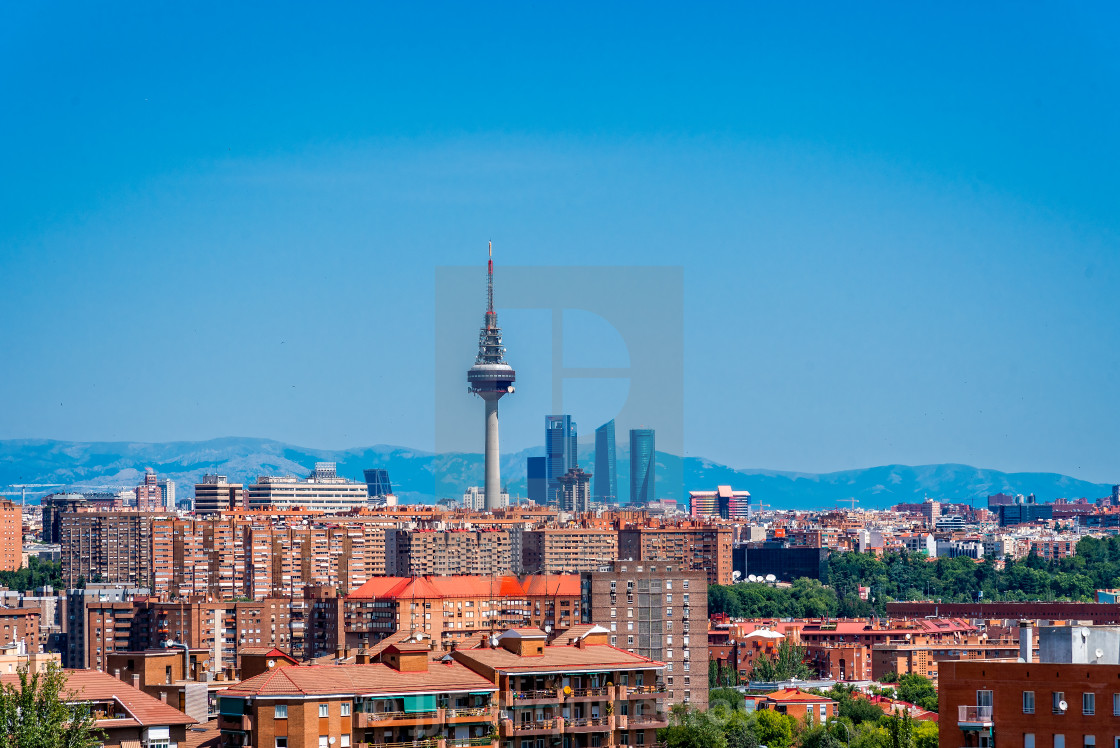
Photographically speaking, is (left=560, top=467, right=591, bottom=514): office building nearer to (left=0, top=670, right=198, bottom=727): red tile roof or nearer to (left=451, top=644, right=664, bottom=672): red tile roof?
(left=451, top=644, right=664, bottom=672): red tile roof

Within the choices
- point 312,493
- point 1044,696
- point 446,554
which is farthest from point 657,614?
point 312,493

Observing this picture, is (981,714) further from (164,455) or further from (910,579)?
(164,455)

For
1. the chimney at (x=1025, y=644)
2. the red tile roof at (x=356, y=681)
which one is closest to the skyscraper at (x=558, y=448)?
the red tile roof at (x=356, y=681)

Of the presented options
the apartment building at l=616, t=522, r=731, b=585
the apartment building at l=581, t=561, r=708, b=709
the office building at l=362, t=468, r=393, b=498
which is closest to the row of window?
the apartment building at l=581, t=561, r=708, b=709

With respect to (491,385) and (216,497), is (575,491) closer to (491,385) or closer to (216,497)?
(491,385)

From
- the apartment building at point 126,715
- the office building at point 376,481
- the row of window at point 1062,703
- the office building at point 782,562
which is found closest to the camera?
the row of window at point 1062,703

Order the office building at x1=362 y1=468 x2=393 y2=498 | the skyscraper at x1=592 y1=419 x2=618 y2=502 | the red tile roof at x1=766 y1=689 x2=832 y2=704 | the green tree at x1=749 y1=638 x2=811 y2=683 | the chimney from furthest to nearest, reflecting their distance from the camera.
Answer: the office building at x1=362 y1=468 x2=393 y2=498 < the green tree at x1=749 y1=638 x2=811 y2=683 < the red tile roof at x1=766 y1=689 x2=832 y2=704 < the skyscraper at x1=592 y1=419 x2=618 y2=502 < the chimney

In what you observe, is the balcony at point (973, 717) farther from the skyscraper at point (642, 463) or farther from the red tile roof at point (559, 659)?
the skyscraper at point (642, 463)
